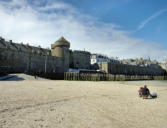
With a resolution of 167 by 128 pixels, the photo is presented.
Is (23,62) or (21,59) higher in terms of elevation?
(21,59)

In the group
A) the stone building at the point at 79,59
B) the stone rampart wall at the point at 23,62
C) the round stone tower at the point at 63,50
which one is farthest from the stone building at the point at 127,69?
the stone rampart wall at the point at 23,62

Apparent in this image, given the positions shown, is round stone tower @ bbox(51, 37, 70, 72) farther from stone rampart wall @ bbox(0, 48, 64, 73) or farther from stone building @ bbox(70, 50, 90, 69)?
stone building @ bbox(70, 50, 90, 69)

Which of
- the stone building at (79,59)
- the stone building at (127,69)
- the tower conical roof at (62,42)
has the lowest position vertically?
the stone building at (127,69)

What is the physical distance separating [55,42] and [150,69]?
76.8 meters

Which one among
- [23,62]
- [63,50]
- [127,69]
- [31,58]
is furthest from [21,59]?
[127,69]

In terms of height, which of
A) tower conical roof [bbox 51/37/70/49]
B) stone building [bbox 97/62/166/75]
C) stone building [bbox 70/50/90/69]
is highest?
tower conical roof [bbox 51/37/70/49]

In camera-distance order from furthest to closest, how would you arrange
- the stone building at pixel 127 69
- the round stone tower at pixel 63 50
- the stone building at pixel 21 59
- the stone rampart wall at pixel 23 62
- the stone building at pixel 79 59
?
the stone building at pixel 79 59 < the stone building at pixel 127 69 < the round stone tower at pixel 63 50 < the stone building at pixel 21 59 < the stone rampart wall at pixel 23 62

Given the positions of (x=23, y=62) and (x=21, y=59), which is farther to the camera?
(x=23, y=62)

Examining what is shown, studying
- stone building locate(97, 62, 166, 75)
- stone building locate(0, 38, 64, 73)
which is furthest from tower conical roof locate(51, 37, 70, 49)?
stone building locate(97, 62, 166, 75)

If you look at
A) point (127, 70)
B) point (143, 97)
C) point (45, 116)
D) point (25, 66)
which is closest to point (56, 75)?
point (25, 66)

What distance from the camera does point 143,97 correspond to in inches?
498

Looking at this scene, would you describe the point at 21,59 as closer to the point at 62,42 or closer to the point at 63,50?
the point at 63,50

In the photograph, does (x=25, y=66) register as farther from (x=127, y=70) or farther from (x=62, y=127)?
(x=127, y=70)

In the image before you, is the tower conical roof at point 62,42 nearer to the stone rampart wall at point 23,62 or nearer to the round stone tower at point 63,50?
the round stone tower at point 63,50
